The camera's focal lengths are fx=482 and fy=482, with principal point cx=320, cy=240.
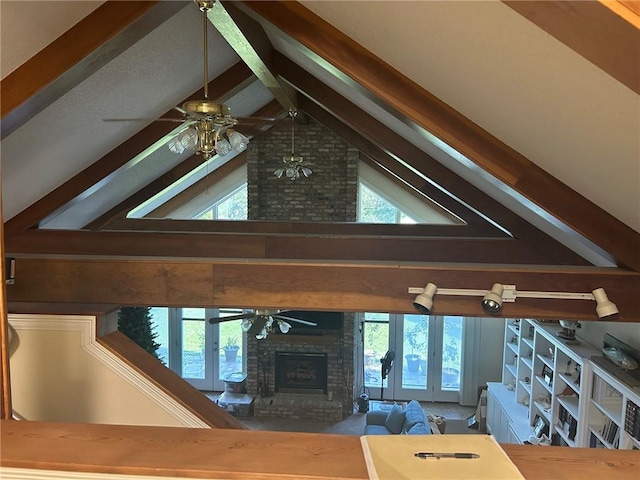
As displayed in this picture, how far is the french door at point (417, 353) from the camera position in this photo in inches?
368

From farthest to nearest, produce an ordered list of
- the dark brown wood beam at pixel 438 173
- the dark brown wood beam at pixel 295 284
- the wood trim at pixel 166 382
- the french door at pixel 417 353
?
the french door at pixel 417 353
the dark brown wood beam at pixel 438 173
the dark brown wood beam at pixel 295 284
the wood trim at pixel 166 382

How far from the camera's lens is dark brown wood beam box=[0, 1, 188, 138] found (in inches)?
105

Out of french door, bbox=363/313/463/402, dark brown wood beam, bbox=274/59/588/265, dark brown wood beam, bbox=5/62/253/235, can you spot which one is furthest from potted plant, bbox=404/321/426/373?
dark brown wood beam, bbox=5/62/253/235

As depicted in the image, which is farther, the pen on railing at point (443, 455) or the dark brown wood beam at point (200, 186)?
the dark brown wood beam at point (200, 186)

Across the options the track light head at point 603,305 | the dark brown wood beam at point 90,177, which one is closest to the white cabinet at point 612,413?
the track light head at point 603,305

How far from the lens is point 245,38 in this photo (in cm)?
345

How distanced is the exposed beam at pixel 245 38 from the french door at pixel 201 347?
6172 millimetres

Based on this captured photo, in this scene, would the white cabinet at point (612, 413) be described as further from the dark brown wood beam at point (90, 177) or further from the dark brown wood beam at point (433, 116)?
the dark brown wood beam at point (90, 177)

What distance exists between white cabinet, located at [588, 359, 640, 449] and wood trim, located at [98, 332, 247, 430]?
3121 mm

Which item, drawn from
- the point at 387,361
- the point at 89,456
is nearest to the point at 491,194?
the point at 89,456

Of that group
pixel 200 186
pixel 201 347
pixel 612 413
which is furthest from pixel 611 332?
pixel 201 347

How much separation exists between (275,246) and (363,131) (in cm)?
143

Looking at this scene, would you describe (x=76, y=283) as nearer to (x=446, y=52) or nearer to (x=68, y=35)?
(x=68, y=35)

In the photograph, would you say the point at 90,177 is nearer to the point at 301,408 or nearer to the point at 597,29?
the point at 597,29
